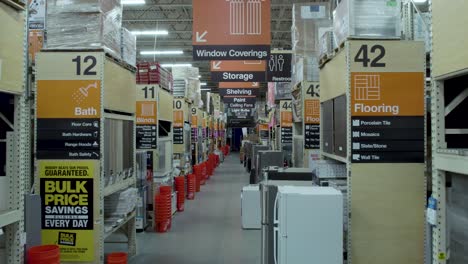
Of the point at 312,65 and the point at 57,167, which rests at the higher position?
the point at 312,65

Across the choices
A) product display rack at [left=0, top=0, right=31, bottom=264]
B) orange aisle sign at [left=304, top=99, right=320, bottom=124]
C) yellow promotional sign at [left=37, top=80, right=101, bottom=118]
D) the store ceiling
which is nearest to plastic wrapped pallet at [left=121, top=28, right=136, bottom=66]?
yellow promotional sign at [left=37, top=80, right=101, bottom=118]

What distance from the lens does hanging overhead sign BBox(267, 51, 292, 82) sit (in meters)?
9.88

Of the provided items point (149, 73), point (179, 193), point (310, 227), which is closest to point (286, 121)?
point (179, 193)

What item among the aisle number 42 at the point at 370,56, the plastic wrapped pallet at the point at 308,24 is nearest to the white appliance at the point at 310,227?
the aisle number 42 at the point at 370,56

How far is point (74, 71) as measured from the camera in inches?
183

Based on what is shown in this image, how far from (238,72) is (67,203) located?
4.91 m

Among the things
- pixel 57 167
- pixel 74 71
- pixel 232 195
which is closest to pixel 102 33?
pixel 74 71

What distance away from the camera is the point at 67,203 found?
464cm

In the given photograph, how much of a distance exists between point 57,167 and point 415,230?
3.72 m

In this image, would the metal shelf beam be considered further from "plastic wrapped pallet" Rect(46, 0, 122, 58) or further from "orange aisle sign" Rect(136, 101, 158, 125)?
"orange aisle sign" Rect(136, 101, 158, 125)

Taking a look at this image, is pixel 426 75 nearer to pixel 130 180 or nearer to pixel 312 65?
pixel 312 65

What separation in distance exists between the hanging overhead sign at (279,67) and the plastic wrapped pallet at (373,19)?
5.42 metres

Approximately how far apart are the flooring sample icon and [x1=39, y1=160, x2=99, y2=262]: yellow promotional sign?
111 inches

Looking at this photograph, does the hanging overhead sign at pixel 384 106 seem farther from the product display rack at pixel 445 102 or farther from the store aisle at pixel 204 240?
the store aisle at pixel 204 240
